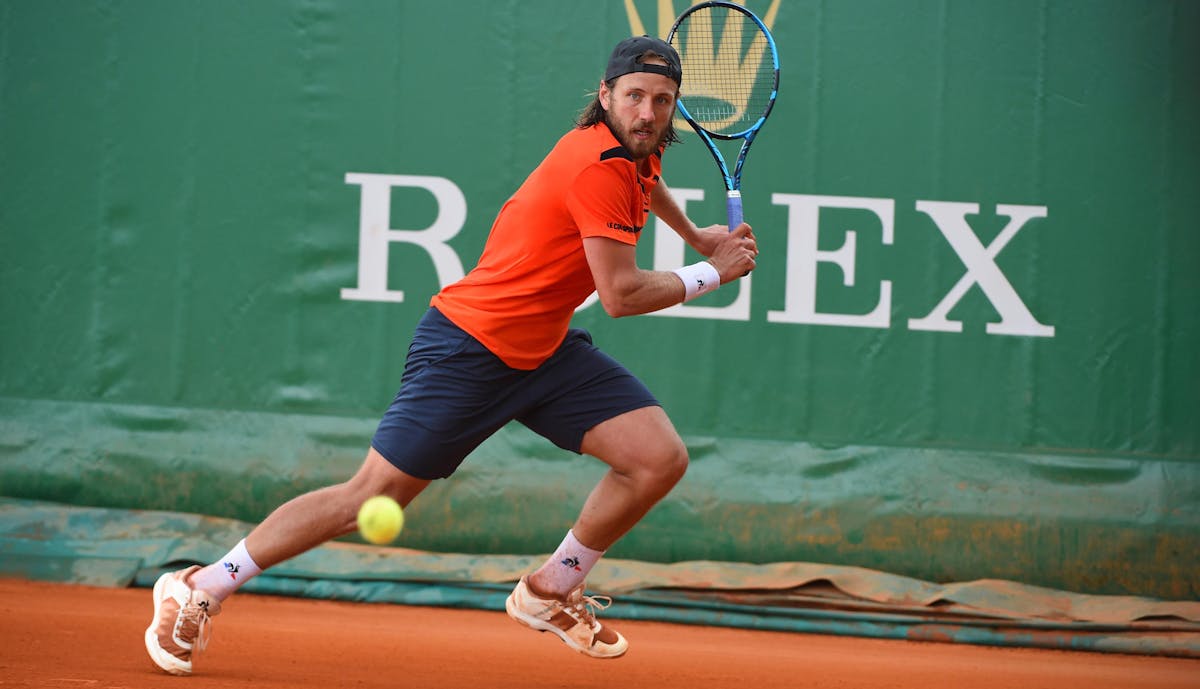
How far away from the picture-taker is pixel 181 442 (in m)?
5.30

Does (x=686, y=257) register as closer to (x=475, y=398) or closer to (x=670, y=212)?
(x=670, y=212)

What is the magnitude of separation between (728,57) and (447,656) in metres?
2.66

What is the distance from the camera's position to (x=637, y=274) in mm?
3227

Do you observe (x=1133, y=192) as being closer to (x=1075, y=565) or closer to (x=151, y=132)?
(x=1075, y=565)

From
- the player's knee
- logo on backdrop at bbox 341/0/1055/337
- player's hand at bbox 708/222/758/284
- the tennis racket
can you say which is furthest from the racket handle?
logo on backdrop at bbox 341/0/1055/337

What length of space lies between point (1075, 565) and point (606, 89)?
3.04 metres

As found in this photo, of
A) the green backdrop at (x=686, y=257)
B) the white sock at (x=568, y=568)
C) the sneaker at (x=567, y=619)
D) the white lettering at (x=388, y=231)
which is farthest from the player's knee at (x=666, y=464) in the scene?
the white lettering at (x=388, y=231)

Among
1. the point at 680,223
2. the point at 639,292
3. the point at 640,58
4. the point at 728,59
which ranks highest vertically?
the point at 728,59

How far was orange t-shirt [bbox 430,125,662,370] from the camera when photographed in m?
3.18

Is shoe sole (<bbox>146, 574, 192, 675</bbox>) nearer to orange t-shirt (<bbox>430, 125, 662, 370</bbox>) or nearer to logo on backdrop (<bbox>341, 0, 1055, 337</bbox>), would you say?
orange t-shirt (<bbox>430, 125, 662, 370</bbox>)

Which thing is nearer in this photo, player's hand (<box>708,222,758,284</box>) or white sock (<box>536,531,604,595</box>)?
player's hand (<box>708,222,758,284</box>)

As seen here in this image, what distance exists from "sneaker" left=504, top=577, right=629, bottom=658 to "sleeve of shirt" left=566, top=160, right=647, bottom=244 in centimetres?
109

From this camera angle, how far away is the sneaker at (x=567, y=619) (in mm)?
3584

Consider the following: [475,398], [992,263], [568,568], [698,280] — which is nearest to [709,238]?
[698,280]
